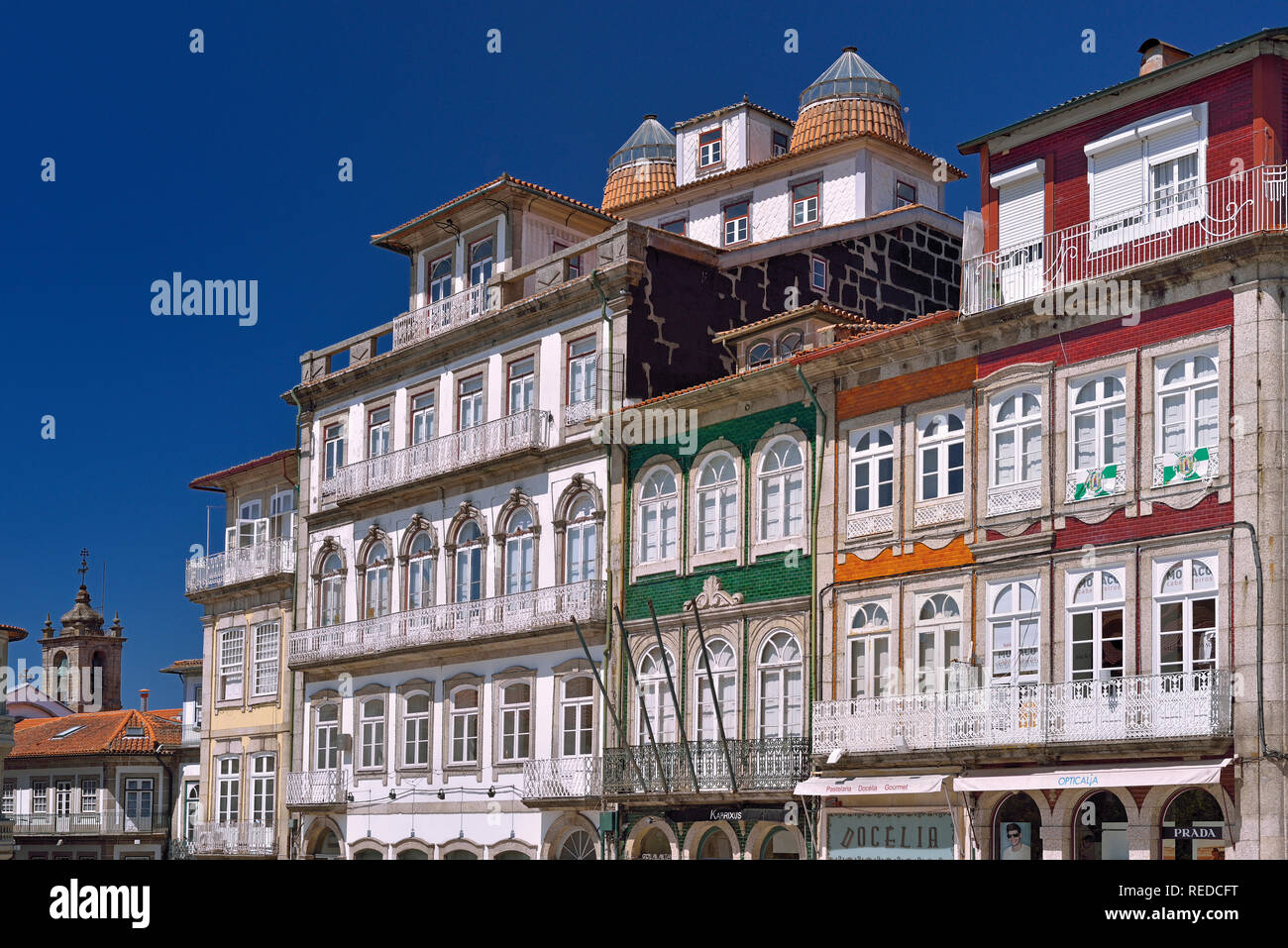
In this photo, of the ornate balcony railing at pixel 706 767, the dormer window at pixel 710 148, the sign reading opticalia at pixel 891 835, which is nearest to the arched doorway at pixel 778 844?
the ornate balcony railing at pixel 706 767

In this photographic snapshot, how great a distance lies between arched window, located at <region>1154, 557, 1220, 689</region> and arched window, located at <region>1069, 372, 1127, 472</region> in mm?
2140

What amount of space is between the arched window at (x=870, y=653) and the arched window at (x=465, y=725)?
39.3 feet

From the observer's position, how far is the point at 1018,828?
2775 cm

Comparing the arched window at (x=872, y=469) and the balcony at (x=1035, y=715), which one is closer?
the balcony at (x=1035, y=715)

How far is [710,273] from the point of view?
40.0 metres

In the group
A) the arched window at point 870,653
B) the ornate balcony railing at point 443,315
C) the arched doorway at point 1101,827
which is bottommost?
the arched doorway at point 1101,827

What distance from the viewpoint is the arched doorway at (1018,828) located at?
27.4 meters

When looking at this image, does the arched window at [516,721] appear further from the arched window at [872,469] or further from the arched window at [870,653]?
the arched window at [872,469]

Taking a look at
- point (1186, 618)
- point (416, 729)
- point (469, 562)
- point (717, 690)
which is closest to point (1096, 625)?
point (1186, 618)

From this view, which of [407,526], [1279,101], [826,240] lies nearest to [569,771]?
[407,526]

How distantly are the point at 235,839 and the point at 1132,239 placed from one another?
3024 cm

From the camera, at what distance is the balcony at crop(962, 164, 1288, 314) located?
84.9ft
